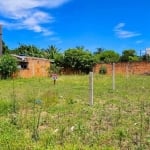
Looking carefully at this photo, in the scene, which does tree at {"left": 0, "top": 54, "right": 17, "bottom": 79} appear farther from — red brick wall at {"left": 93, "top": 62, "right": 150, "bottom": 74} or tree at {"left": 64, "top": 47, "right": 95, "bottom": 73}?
red brick wall at {"left": 93, "top": 62, "right": 150, "bottom": 74}

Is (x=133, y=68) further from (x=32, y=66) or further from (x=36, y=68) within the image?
(x=32, y=66)

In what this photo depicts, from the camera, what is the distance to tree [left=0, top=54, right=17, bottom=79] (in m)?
28.5

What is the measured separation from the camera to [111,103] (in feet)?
31.7

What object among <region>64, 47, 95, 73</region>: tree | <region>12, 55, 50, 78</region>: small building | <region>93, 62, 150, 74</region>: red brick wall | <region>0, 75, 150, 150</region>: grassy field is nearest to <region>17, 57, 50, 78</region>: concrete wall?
<region>12, 55, 50, 78</region>: small building

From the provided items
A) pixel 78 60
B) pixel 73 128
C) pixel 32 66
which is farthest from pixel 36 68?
pixel 73 128

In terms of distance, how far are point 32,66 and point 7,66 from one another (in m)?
6.67

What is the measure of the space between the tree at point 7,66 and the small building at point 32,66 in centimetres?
264

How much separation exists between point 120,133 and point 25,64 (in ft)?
97.7

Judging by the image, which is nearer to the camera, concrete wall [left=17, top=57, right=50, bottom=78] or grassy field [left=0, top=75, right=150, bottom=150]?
grassy field [left=0, top=75, right=150, bottom=150]

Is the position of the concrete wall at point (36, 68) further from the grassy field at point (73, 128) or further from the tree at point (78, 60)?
the grassy field at point (73, 128)

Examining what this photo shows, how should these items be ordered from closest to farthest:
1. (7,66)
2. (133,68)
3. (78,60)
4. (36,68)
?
(7,66) < (133,68) < (36,68) < (78,60)

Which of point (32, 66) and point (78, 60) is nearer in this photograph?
point (32, 66)

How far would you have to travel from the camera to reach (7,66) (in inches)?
1120

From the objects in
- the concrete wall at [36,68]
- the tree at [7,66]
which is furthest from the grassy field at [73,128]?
the concrete wall at [36,68]
